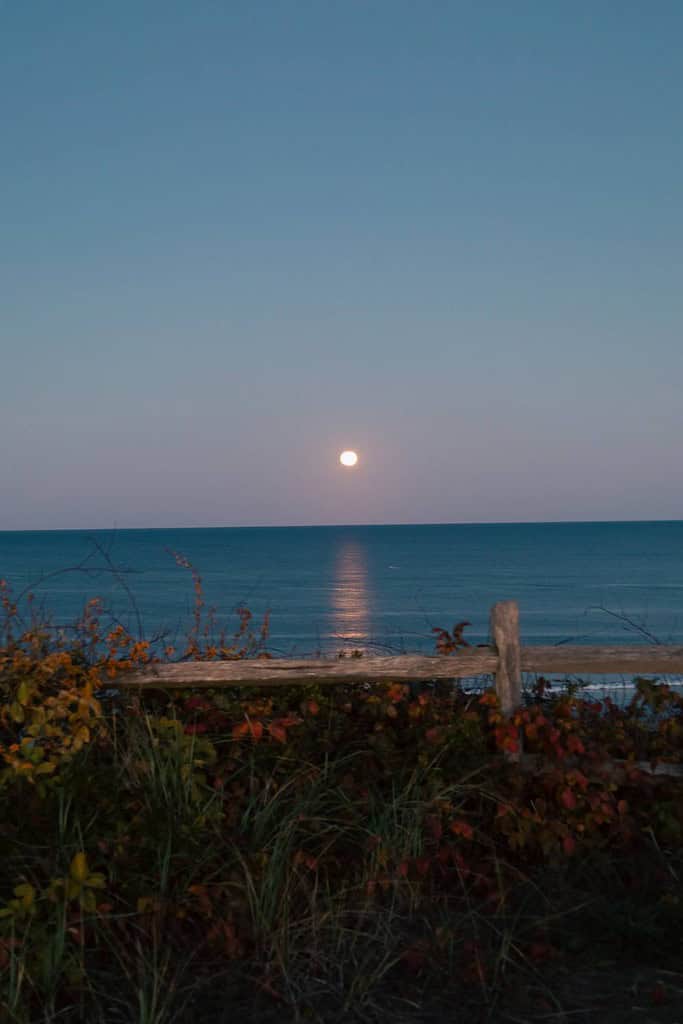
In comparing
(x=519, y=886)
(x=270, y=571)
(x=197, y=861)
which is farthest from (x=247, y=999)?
(x=270, y=571)

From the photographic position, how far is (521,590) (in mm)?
76125

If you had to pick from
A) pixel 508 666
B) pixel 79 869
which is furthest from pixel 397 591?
pixel 79 869

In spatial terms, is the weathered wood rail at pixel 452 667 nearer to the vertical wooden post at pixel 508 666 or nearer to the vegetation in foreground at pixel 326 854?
the vertical wooden post at pixel 508 666

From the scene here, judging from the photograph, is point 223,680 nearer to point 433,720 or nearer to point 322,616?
point 433,720

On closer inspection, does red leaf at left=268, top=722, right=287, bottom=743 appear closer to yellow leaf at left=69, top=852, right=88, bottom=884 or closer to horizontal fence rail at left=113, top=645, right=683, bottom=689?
horizontal fence rail at left=113, top=645, right=683, bottom=689

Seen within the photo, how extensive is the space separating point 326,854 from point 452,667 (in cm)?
180

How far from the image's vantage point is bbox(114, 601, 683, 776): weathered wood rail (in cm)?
660

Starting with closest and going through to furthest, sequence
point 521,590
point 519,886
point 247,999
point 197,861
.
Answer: point 247,999
point 197,861
point 519,886
point 521,590

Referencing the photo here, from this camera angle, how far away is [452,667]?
6746 mm

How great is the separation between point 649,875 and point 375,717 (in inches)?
80.3

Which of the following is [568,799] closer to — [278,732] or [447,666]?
[447,666]

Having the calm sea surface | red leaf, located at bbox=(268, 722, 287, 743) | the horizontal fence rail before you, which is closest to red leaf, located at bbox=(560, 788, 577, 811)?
the horizontal fence rail

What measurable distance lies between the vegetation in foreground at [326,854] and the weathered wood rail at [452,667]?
14 cm

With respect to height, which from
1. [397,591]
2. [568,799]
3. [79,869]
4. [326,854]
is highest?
[79,869]
